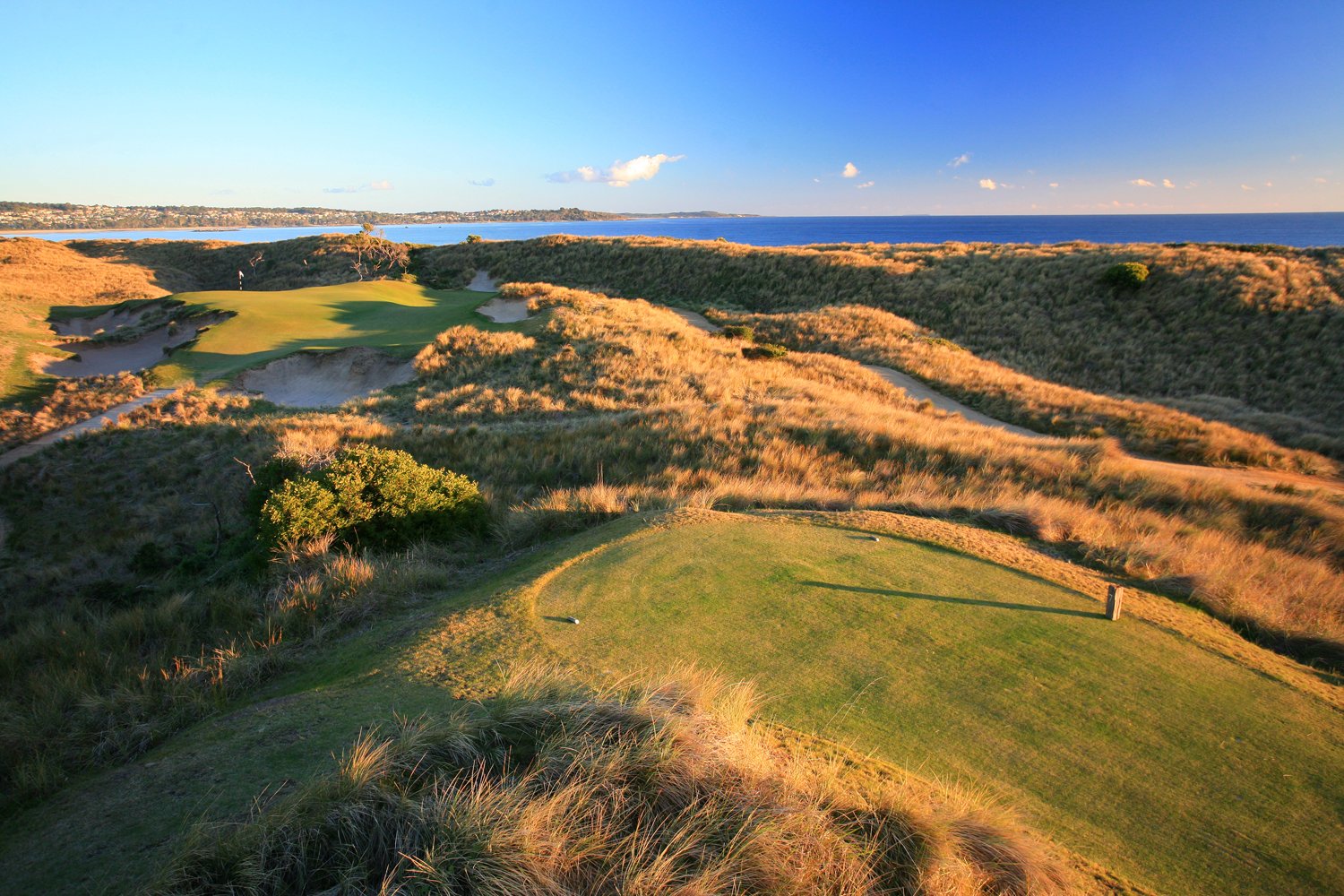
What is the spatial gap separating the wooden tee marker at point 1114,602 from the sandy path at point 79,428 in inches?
896

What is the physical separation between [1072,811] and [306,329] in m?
31.0

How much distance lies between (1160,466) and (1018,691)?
45.8 feet

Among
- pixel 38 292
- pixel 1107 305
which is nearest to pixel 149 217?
pixel 38 292

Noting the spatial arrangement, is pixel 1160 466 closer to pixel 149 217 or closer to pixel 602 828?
pixel 602 828

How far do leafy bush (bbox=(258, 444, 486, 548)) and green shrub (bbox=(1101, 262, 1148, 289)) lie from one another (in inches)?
1481

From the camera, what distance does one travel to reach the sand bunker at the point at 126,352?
26406 millimetres

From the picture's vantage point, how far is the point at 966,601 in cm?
558

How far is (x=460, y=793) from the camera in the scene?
2.61 metres

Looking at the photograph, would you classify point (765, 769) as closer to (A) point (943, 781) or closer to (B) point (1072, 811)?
(A) point (943, 781)

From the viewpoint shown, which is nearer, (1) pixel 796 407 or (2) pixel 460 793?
(2) pixel 460 793

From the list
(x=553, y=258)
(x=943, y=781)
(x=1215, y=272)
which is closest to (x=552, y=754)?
(x=943, y=781)

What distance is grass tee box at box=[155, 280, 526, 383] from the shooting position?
24422 millimetres

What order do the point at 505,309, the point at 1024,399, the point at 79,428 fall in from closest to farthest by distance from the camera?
1. the point at 79,428
2. the point at 1024,399
3. the point at 505,309

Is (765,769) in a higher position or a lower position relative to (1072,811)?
higher
